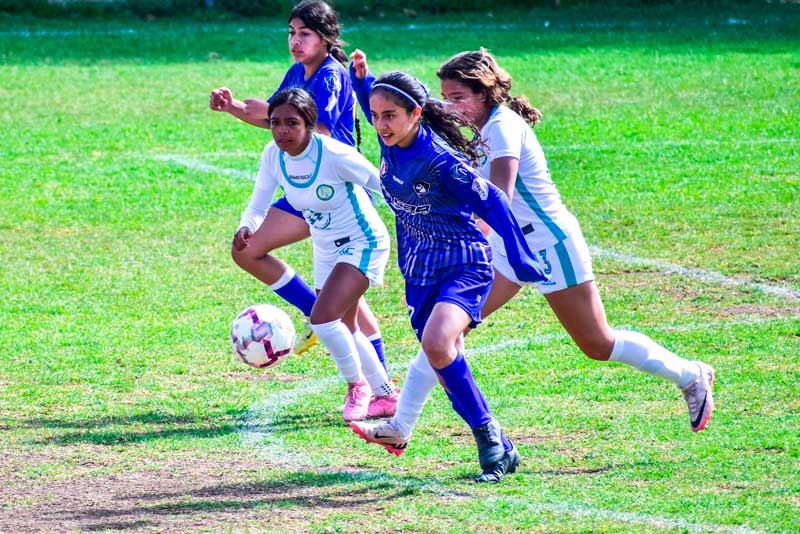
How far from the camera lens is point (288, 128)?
6703mm

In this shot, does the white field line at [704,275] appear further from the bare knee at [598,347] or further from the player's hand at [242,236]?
the player's hand at [242,236]

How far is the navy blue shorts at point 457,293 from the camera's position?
570 cm

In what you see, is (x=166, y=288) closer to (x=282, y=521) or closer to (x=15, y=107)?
(x=282, y=521)

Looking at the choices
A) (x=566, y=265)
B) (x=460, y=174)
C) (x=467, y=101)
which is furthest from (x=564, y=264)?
(x=467, y=101)

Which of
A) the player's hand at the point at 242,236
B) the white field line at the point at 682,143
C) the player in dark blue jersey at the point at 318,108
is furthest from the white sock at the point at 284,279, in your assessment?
the white field line at the point at 682,143

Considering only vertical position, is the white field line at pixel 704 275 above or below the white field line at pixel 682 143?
above

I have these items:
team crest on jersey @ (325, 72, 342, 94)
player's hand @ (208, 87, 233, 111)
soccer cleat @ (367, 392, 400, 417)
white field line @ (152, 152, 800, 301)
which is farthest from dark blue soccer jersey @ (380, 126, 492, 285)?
white field line @ (152, 152, 800, 301)

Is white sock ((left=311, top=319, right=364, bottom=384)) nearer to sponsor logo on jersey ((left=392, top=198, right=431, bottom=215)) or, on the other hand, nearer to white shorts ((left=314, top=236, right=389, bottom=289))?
white shorts ((left=314, top=236, right=389, bottom=289))

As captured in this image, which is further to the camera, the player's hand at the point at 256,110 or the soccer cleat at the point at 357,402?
the player's hand at the point at 256,110

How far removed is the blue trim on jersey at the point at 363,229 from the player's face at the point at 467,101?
92 cm

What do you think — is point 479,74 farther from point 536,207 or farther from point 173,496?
point 173,496

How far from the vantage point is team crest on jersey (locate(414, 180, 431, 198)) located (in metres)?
5.71

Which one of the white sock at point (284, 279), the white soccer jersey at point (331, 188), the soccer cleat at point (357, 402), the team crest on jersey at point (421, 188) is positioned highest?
the team crest on jersey at point (421, 188)

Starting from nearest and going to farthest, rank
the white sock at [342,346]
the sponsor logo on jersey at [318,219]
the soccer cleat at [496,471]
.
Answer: the soccer cleat at [496,471] → the white sock at [342,346] → the sponsor logo on jersey at [318,219]
